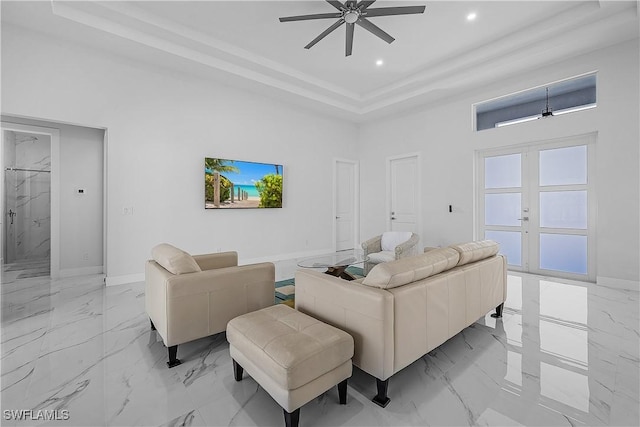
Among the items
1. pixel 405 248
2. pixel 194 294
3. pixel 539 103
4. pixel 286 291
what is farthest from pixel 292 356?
pixel 539 103

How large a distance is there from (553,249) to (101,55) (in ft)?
23.0

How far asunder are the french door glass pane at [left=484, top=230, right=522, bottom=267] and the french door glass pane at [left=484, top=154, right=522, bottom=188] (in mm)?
807

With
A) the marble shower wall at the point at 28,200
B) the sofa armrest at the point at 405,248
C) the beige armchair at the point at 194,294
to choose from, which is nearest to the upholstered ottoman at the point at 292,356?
the beige armchair at the point at 194,294

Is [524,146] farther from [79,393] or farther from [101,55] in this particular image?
[101,55]

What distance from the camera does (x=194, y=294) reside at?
2113 millimetres

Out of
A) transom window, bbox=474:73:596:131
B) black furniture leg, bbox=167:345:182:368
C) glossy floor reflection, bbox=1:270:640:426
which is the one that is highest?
transom window, bbox=474:73:596:131

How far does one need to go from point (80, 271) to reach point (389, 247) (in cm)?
489

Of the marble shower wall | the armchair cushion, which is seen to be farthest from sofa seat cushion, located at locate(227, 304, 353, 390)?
the marble shower wall

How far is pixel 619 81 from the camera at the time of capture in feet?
12.5

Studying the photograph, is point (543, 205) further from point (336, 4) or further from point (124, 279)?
point (124, 279)

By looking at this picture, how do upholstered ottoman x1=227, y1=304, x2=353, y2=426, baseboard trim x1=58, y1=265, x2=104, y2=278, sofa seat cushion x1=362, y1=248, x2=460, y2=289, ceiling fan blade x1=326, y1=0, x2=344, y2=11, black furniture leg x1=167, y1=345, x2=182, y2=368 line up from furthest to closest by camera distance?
baseboard trim x1=58, y1=265, x2=104, y2=278
ceiling fan blade x1=326, y1=0, x2=344, y2=11
black furniture leg x1=167, y1=345, x2=182, y2=368
sofa seat cushion x1=362, y1=248, x2=460, y2=289
upholstered ottoman x1=227, y1=304, x2=353, y2=426

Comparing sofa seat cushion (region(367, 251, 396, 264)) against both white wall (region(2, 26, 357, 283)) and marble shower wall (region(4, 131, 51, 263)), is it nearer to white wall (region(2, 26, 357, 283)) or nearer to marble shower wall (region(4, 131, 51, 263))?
white wall (region(2, 26, 357, 283))

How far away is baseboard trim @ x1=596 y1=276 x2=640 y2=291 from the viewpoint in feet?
12.1

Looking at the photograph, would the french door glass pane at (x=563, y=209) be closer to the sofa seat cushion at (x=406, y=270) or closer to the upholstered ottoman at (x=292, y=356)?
the sofa seat cushion at (x=406, y=270)
